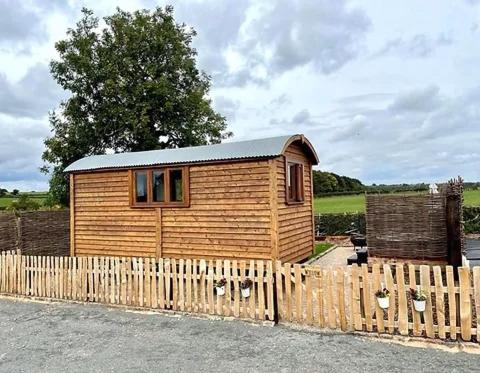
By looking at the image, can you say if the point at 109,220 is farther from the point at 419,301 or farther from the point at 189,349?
the point at 419,301

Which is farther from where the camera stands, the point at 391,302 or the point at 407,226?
the point at 407,226

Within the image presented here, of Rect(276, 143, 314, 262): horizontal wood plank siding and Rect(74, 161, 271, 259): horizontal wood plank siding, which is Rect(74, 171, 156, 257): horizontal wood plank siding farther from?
Rect(276, 143, 314, 262): horizontal wood plank siding

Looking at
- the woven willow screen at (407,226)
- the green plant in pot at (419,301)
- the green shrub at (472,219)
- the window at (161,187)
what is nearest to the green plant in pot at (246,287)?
the green plant in pot at (419,301)

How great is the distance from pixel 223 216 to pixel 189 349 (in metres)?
4.72

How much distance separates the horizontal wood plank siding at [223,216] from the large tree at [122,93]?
1198 centimetres

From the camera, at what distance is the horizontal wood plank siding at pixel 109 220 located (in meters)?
11.4

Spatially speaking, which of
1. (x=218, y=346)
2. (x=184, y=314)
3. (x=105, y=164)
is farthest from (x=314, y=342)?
(x=105, y=164)

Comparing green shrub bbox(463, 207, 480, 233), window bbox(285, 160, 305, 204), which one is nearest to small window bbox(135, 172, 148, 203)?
window bbox(285, 160, 305, 204)

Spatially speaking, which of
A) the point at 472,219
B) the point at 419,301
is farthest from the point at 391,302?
the point at 472,219

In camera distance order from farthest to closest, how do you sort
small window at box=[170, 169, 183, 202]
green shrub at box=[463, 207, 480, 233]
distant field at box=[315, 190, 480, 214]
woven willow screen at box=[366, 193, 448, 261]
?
distant field at box=[315, 190, 480, 214]
green shrub at box=[463, 207, 480, 233]
woven willow screen at box=[366, 193, 448, 261]
small window at box=[170, 169, 183, 202]

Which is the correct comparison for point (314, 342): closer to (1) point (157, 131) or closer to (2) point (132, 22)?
(1) point (157, 131)

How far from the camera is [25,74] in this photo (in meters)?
20.0

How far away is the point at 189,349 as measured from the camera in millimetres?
5805

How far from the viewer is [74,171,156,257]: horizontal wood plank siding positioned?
11.4 meters
